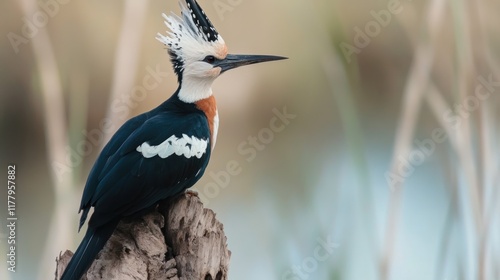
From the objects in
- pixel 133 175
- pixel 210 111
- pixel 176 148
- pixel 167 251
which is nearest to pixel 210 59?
pixel 210 111

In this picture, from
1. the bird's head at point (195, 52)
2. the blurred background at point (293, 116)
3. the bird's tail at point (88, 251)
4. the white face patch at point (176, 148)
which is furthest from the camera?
the blurred background at point (293, 116)

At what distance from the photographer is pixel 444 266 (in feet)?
8.00

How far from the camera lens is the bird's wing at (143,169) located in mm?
1581

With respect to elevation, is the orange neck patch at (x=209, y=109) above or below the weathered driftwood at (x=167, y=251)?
above

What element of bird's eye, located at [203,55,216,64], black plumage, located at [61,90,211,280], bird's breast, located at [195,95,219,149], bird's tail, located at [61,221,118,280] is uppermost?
bird's eye, located at [203,55,216,64]

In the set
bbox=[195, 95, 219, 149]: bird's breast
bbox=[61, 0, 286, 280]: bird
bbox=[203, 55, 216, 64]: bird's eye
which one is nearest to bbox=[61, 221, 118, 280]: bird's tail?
bbox=[61, 0, 286, 280]: bird

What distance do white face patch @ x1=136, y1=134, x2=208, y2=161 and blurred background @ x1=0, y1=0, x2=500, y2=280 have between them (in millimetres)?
753

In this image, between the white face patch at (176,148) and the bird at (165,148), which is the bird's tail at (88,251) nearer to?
the bird at (165,148)

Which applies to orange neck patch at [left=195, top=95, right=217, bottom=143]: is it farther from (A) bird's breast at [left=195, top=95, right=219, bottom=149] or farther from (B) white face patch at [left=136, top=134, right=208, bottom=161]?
(B) white face patch at [left=136, top=134, right=208, bottom=161]

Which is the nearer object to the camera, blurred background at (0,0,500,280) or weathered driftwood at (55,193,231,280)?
weathered driftwood at (55,193,231,280)

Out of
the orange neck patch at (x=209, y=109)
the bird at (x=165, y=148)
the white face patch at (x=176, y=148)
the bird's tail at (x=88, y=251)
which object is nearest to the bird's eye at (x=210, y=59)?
the bird at (x=165, y=148)

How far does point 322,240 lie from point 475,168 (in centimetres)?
64

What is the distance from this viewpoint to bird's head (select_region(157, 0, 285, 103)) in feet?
5.87

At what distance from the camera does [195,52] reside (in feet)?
5.90
